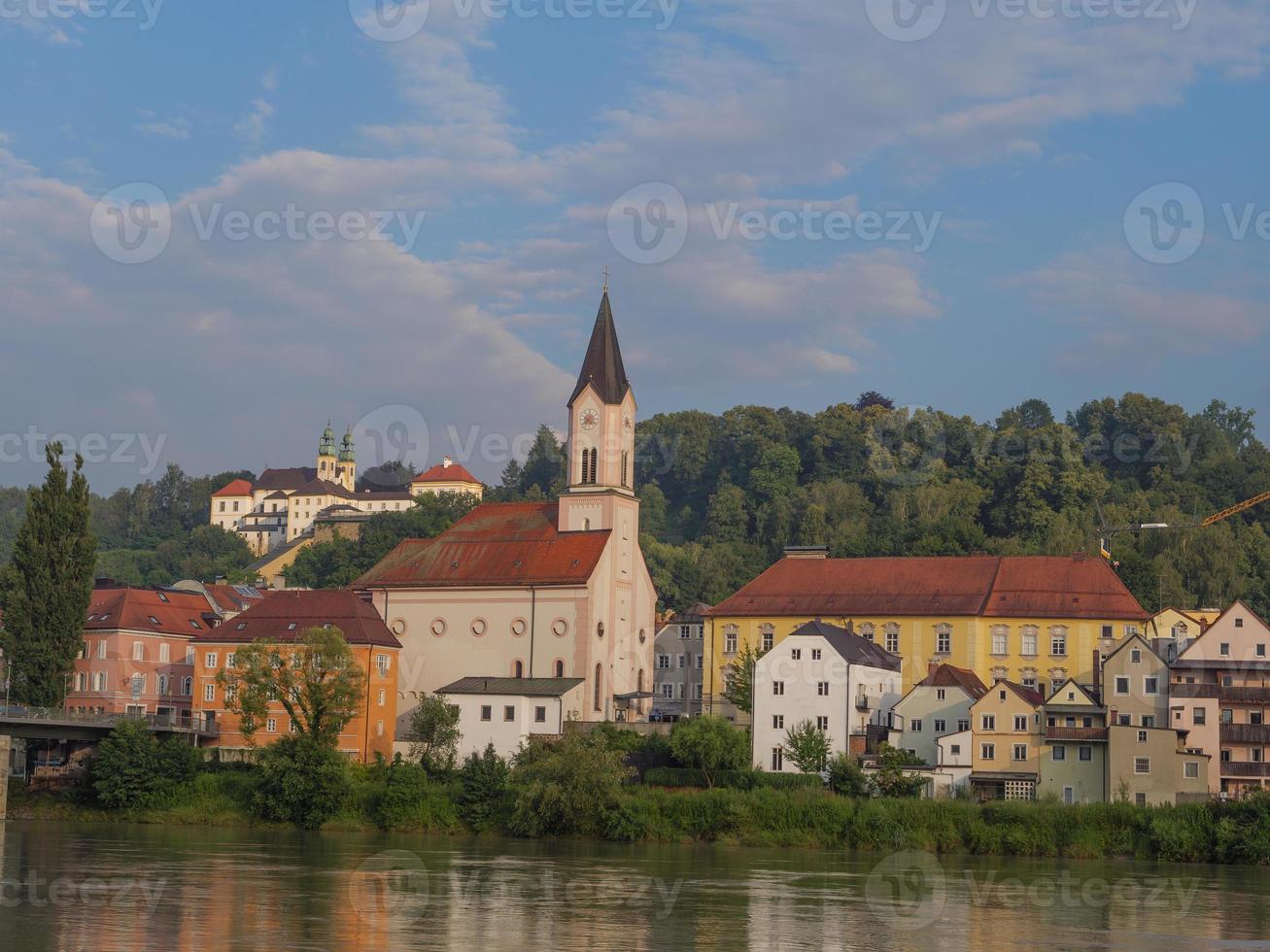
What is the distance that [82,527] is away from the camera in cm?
8119

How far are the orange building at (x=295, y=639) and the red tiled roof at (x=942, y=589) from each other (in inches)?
669

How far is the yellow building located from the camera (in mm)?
82750

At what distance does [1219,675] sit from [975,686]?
9.95 m

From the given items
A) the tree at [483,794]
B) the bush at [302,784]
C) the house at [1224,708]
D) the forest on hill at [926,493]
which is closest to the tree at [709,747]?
the tree at [483,794]

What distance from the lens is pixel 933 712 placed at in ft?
242

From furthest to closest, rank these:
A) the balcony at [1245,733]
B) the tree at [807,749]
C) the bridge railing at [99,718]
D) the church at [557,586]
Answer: the church at [557,586]
the bridge railing at [99,718]
the tree at [807,749]
the balcony at [1245,733]

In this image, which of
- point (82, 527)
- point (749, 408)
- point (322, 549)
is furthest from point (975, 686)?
point (749, 408)

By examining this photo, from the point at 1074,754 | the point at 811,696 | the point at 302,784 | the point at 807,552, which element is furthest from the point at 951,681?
the point at 302,784

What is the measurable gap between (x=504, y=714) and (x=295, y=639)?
10746mm

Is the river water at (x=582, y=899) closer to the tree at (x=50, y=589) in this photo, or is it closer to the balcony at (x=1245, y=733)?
the balcony at (x=1245, y=733)

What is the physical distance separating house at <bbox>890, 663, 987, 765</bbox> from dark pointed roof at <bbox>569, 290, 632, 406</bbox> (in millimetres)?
24279

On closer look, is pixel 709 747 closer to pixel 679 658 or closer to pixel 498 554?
pixel 498 554

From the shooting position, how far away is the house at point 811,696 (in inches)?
2911

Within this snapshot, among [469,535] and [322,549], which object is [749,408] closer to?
[322,549]
